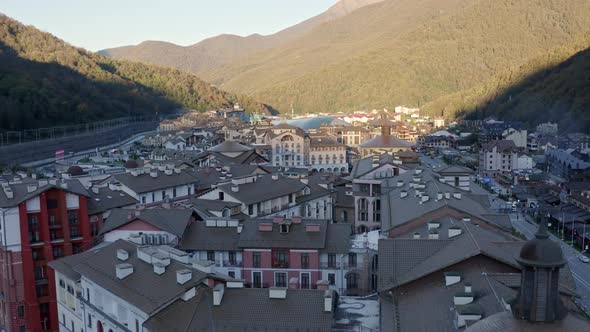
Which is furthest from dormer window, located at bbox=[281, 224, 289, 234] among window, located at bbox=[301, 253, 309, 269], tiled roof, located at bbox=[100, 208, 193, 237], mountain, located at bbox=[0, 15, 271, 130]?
mountain, located at bbox=[0, 15, 271, 130]

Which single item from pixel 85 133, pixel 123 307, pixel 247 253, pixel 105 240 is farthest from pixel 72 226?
pixel 85 133

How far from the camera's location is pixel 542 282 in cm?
866

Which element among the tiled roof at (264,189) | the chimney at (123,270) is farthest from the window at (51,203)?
the chimney at (123,270)

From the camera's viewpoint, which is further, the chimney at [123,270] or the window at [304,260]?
the window at [304,260]

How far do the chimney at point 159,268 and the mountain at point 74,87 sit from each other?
7984 cm

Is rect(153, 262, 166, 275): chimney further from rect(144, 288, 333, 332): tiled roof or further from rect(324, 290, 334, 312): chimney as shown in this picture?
rect(324, 290, 334, 312): chimney

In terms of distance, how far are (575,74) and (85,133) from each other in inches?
4163

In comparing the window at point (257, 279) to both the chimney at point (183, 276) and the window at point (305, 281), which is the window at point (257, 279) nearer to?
the window at point (305, 281)

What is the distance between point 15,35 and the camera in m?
144

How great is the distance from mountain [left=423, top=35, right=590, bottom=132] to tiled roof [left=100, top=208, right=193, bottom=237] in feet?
319

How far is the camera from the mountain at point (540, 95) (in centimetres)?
11938

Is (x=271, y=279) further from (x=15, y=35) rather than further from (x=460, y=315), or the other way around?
(x=15, y=35)

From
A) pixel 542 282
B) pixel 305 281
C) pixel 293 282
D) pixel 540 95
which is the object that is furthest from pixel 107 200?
pixel 540 95

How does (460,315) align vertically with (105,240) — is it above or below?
above
